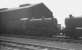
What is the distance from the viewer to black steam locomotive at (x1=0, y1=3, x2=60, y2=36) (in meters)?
17.4

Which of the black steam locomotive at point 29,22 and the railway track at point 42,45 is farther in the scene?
the black steam locomotive at point 29,22

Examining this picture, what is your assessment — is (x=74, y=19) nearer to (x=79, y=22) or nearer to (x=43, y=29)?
(x=79, y=22)

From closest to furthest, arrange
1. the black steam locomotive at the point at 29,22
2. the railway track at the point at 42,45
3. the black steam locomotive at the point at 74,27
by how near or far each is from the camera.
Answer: the railway track at the point at 42,45 < the black steam locomotive at the point at 74,27 < the black steam locomotive at the point at 29,22

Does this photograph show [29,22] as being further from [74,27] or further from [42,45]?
[42,45]

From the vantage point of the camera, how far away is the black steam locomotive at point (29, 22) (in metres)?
17.4

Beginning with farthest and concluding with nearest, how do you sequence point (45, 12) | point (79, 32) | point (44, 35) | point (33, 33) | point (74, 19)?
point (45, 12), point (33, 33), point (44, 35), point (74, 19), point (79, 32)

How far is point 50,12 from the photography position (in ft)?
95.7

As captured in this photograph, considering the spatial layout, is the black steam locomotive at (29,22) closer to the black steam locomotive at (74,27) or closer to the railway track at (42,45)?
the black steam locomotive at (74,27)

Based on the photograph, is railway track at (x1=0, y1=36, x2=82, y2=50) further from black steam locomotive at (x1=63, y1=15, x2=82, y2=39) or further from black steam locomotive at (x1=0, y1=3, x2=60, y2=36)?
black steam locomotive at (x1=0, y1=3, x2=60, y2=36)

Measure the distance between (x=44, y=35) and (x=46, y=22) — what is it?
1748 mm

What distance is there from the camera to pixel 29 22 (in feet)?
63.1

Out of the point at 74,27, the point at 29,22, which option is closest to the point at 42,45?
the point at 74,27

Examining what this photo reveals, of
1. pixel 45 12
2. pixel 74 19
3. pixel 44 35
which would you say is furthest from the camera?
pixel 45 12

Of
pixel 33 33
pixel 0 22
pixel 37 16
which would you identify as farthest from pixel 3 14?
pixel 33 33
